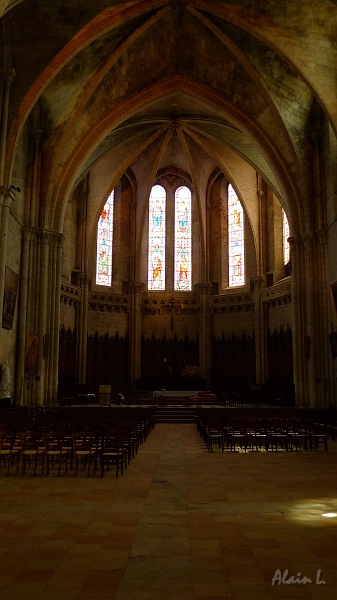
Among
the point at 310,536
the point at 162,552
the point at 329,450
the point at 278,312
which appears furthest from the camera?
the point at 278,312

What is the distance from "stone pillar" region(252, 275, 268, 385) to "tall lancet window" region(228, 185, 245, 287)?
2476 mm

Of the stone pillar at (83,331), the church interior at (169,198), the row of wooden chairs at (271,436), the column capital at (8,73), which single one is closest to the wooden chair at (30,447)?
the row of wooden chairs at (271,436)

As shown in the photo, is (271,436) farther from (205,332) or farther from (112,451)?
(205,332)

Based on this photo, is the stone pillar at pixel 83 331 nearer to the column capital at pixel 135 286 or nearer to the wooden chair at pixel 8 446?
the column capital at pixel 135 286

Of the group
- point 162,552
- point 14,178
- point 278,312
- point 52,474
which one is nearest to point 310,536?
point 162,552

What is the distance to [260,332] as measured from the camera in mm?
35625

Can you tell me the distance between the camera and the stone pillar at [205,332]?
3753cm

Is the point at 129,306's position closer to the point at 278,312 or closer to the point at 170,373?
the point at 170,373

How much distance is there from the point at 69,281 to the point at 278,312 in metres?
13.6

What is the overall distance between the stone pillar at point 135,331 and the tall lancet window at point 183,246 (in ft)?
10.8

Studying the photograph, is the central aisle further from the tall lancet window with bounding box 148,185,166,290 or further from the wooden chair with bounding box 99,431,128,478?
the tall lancet window with bounding box 148,185,166,290

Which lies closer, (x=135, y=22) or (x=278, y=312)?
(x=135, y=22)

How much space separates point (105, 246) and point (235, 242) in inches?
372

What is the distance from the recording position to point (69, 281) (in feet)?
113
